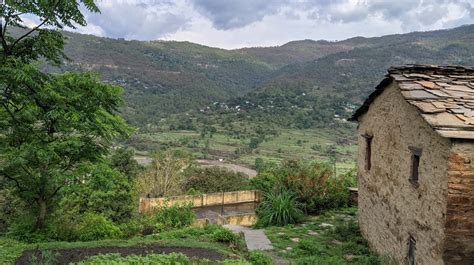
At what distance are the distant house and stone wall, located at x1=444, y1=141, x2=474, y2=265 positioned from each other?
0.5 inches

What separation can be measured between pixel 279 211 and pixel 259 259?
434 centimetres

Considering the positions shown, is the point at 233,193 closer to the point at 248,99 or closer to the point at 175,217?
the point at 175,217

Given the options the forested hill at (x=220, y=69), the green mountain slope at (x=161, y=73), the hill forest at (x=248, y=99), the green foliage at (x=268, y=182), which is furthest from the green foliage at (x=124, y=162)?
the green mountain slope at (x=161, y=73)

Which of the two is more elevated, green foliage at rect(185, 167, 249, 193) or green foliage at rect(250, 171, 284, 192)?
green foliage at rect(250, 171, 284, 192)

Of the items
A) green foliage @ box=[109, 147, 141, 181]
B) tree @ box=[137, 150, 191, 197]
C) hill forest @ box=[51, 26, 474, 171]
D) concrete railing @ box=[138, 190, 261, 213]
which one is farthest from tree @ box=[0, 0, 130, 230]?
hill forest @ box=[51, 26, 474, 171]

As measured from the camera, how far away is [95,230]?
10.6 meters

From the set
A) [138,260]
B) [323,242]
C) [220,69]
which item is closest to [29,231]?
[138,260]

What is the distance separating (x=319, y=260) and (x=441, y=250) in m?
2.56

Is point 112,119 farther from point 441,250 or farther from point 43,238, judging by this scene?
point 441,250

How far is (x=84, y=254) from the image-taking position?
8.22 metres

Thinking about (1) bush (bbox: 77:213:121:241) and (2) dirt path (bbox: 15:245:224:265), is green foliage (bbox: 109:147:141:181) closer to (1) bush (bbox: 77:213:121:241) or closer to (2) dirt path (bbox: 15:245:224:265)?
(1) bush (bbox: 77:213:121:241)

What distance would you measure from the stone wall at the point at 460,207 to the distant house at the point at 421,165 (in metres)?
0.01

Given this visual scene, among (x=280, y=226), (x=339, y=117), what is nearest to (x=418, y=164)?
(x=280, y=226)

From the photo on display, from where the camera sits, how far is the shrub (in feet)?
41.3
